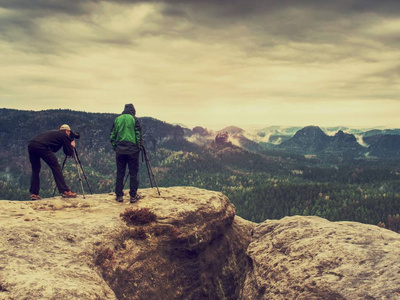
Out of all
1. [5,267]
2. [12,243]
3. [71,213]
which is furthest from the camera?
[71,213]

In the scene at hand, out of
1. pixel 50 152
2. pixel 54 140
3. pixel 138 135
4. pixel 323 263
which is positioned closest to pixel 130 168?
pixel 138 135

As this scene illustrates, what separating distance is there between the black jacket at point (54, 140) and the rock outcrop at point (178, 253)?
371 centimetres

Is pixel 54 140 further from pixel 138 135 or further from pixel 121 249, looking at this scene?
pixel 121 249

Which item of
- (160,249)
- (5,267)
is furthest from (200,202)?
(5,267)

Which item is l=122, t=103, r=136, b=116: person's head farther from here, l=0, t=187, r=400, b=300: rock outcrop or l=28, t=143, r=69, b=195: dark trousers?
l=0, t=187, r=400, b=300: rock outcrop

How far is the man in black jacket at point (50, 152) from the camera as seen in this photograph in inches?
758

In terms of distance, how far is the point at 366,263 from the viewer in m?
13.9

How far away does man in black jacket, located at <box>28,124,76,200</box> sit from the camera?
1925 centimetres

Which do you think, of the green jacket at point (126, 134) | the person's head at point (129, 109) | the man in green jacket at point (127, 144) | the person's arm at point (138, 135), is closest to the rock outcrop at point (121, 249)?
the man in green jacket at point (127, 144)

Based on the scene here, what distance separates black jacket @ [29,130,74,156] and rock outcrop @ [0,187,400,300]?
371 centimetres

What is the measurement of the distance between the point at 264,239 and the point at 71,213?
44.2 ft

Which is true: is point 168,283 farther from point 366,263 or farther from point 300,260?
point 366,263

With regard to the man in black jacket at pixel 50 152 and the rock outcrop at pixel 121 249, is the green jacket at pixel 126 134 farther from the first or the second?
the rock outcrop at pixel 121 249

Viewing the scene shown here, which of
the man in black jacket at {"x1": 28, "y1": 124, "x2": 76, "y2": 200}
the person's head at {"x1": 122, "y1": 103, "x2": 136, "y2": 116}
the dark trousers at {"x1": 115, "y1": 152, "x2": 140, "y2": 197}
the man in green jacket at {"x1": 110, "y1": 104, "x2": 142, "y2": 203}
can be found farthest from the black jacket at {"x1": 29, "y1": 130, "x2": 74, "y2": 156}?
the person's head at {"x1": 122, "y1": 103, "x2": 136, "y2": 116}
